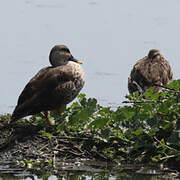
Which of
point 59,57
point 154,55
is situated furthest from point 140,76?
point 59,57

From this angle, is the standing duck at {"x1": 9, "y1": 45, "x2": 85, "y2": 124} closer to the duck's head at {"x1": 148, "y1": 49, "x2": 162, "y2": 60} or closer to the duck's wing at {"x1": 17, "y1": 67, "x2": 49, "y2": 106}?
the duck's wing at {"x1": 17, "y1": 67, "x2": 49, "y2": 106}

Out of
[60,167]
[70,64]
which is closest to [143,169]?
[60,167]

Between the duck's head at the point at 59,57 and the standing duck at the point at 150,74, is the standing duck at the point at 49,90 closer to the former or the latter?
the duck's head at the point at 59,57

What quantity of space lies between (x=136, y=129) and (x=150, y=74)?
3051 millimetres

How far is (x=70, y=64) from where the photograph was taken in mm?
8688

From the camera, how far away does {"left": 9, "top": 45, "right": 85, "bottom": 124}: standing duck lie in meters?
7.92

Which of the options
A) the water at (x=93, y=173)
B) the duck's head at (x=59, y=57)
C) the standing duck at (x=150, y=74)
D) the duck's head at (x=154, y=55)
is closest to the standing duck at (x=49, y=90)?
the duck's head at (x=59, y=57)

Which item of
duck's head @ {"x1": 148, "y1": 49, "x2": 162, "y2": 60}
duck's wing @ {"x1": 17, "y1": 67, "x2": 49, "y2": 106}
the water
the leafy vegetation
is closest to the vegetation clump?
the leafy vegetation

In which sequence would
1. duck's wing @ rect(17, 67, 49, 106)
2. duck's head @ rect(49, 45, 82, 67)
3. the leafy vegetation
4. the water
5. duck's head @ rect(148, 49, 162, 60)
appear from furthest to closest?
duck's head @ rect(148, 49, 162, 60)
duck's head @ rect(49, 45, 82, 67)
duck's wing @ rect(17, 67, 49, 106)
the leafy vegetation
the water

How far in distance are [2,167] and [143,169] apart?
56.8 inches

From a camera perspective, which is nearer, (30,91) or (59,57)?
(30,91)

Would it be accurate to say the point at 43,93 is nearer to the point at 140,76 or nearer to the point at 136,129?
the point at 136,129

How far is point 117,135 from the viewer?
7.12 metres

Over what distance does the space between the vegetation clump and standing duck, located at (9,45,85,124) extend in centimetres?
45
